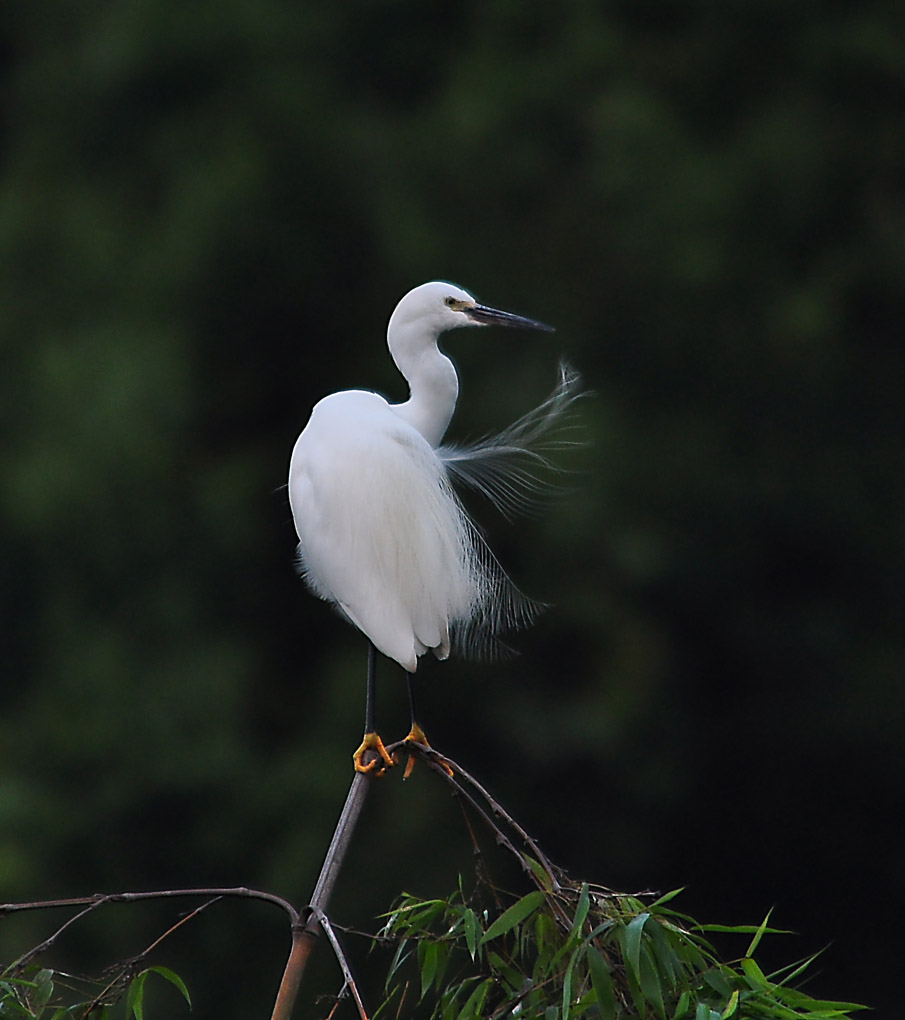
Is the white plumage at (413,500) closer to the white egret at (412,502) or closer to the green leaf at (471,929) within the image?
the white egret at (412,502)

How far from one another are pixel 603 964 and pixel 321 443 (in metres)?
0.75

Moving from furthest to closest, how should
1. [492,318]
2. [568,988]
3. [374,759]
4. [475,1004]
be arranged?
[492,318] < [374,759] < [475,1004] < [568,988]

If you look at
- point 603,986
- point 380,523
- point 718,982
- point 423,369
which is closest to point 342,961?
point 603,986

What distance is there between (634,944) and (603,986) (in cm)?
4

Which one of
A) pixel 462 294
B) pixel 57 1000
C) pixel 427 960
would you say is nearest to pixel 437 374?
pixel 462 294

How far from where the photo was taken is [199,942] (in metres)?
5.52

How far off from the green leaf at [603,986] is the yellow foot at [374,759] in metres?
A: 0.31

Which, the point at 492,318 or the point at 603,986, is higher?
the point at 492,318

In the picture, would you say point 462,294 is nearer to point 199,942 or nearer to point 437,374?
point 437,374

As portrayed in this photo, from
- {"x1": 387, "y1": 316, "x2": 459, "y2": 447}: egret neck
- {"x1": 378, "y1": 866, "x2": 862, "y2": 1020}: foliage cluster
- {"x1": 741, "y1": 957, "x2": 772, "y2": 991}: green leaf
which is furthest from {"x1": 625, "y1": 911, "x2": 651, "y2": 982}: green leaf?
{"x1": 387, "y1": 316, "x2": 459, "y2": 447}: egret neck

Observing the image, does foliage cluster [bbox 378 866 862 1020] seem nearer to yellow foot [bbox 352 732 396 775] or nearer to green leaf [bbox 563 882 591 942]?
green leaf [bbox 563 882 591 942]

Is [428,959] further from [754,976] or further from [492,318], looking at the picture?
[492,318]

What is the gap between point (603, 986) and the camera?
4.05ft

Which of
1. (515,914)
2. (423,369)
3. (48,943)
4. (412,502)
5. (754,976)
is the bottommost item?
(754,976)
